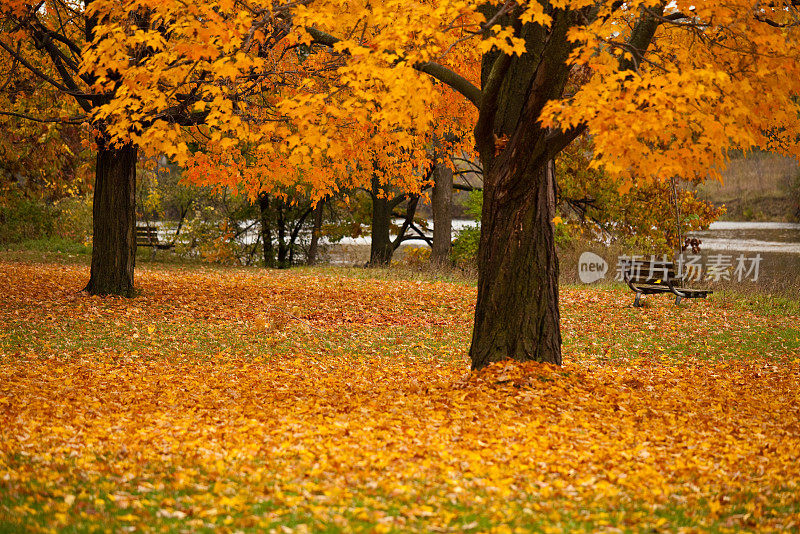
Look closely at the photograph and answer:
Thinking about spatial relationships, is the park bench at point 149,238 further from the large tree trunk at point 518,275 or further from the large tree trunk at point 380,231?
the large tree trunk at point 518,275

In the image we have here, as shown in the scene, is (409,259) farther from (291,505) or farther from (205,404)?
(291,505)

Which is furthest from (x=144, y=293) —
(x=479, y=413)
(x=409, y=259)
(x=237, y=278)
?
(x=409, y=259)

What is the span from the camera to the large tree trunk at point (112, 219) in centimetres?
1231

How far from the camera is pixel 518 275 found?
744 cm

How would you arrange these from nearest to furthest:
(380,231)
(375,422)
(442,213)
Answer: (375,422) < (442,213) < (380,231)

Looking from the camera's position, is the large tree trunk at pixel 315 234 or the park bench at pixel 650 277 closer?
the park bench at pixel 650 277

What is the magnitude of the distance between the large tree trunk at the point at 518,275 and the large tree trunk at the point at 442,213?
40.8ft

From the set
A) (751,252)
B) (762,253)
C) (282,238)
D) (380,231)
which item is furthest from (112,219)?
(762,253)

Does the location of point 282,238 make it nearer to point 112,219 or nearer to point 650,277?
point 112,219

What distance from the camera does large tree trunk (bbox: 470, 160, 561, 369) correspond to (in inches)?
289

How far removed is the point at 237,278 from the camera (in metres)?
16.8

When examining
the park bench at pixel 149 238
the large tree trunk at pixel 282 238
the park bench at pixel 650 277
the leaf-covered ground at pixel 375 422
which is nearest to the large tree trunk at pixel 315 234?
the large tree trunk at pixel 282 238

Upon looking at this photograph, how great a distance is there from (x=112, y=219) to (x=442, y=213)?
33.3 ft

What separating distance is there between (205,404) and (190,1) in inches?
153
